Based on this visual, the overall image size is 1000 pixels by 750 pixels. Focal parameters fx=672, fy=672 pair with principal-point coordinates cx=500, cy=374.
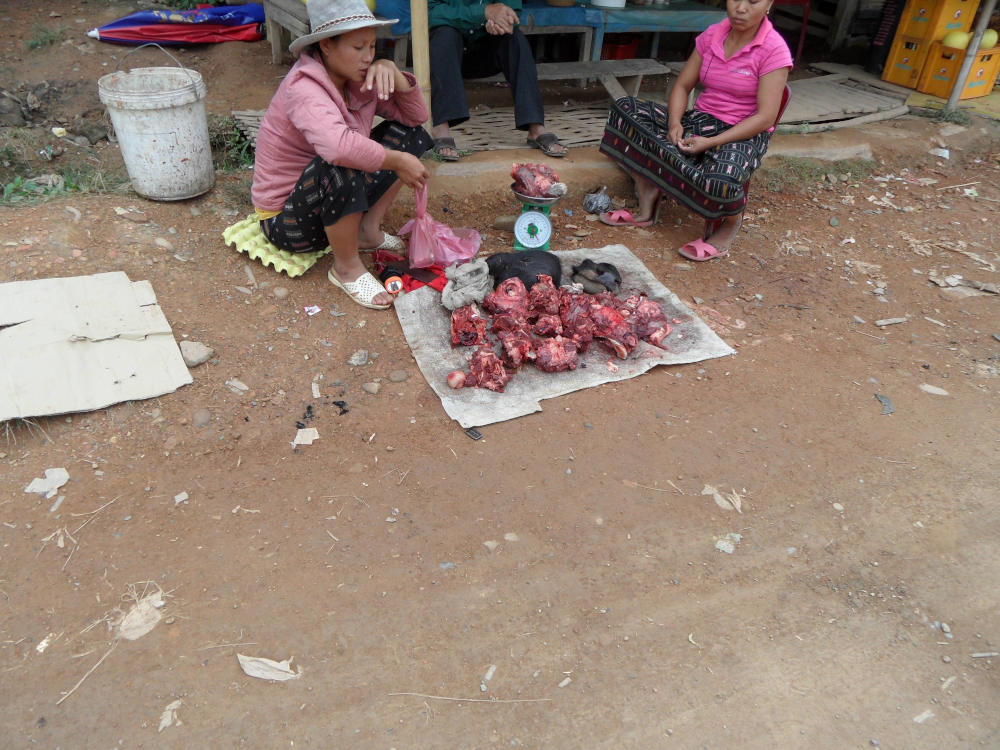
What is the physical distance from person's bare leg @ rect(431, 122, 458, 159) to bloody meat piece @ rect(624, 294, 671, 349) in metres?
1.78

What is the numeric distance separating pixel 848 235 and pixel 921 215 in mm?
809

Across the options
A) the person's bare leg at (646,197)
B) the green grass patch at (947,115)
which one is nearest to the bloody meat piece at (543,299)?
the person's bare leg at (646,197)

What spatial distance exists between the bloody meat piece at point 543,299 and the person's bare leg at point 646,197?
4.86 feet

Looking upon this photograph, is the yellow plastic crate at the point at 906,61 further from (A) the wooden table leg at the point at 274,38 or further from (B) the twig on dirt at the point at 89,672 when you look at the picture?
(B) the twig on dirt at the point at 89,672

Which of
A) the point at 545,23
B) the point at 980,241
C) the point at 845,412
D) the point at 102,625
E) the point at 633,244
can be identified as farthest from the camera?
the point at 545,23

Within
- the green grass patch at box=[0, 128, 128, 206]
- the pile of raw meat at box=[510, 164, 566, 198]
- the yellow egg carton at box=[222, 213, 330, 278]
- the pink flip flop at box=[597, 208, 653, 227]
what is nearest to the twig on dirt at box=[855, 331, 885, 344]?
the pink flip flop at box=[597, 208, 653, 227]

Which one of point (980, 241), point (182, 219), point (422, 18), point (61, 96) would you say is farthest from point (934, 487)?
point (61, 96)

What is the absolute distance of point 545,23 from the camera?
5.48 meters

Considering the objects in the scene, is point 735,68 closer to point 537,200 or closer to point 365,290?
point 537,200

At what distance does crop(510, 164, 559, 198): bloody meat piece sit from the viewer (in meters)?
3.89

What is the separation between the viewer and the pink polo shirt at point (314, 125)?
9.64ft

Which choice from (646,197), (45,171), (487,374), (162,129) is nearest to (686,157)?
(646,197)

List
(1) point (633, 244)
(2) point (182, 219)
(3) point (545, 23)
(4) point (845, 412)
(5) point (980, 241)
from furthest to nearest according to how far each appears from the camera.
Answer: (3) point (545, 23) → (5) point (980, 241) → (1) point (633, 244) → (2) point (182, 219) → (4) point (845, 412)

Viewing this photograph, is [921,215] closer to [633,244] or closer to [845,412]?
[633,244]
